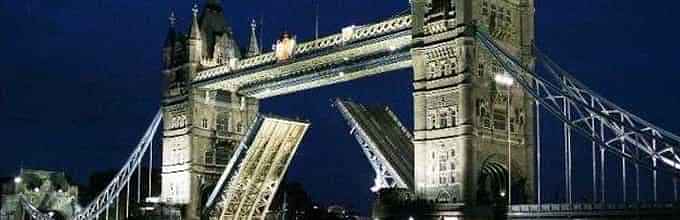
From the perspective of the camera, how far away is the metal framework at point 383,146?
3891cm

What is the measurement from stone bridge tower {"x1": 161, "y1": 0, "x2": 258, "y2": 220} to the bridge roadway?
0.99 meters

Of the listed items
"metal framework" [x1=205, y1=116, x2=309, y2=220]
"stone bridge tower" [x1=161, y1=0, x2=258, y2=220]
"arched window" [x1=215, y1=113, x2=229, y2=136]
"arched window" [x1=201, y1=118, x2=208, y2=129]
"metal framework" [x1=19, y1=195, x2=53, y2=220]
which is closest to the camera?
"metal framework" [x1=205, y1=116, x2=309, y2=220]

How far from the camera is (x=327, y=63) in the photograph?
43.5 m

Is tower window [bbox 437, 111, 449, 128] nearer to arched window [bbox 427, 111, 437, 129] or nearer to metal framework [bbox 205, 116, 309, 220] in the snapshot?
arched window [bbox 427, 111, 437, 129]

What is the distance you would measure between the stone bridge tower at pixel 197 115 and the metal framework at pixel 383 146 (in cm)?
959

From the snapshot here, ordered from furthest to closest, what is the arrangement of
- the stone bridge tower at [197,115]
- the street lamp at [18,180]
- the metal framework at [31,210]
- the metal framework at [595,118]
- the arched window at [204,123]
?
the street lamp at [18,180]
the metal framework at [31,210]
the arched window at [204,123]
the stone bridge tower at [197,115]
the metal framework at [595,118]

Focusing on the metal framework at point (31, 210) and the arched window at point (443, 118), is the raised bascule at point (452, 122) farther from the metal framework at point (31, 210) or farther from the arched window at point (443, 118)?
the metal framework at point (31, 210)

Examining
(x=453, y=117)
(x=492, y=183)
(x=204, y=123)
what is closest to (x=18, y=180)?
(x=204, y=123)

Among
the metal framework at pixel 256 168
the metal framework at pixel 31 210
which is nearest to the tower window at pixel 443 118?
the metal framework at pixel 256 168

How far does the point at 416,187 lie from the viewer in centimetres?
3731

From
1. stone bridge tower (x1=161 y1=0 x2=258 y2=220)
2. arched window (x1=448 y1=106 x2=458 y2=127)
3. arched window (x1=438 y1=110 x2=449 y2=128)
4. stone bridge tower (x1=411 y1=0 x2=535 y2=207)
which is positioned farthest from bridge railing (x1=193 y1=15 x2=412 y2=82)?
arched window (x1=448 y1=106 x2=458 y2=127)

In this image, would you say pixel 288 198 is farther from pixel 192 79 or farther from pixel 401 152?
pixel 401 152

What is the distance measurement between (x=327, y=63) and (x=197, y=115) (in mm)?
9278

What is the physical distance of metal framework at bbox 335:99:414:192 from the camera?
38.9m
